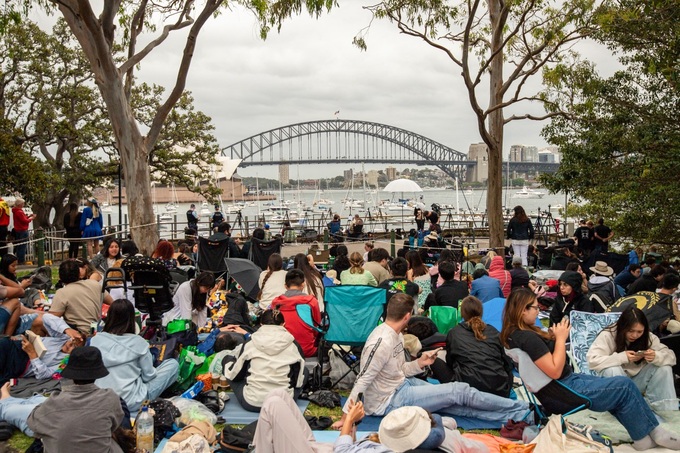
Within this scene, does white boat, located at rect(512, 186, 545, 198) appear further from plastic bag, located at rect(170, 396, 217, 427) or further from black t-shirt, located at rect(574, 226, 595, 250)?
plastic bag, located at rect(170, 396, 217, 427)

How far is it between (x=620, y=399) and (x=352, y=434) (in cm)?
165

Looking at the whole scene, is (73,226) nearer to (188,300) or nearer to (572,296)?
(188,300)

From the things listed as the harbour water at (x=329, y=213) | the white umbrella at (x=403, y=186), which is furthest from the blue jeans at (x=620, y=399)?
the white umbrella at (x=403, y=186)

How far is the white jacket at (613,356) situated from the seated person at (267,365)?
2.02 meters

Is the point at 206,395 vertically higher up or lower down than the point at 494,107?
lower down

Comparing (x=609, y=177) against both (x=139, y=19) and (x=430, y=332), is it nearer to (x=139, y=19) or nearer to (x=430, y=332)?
(x=430, y=332)

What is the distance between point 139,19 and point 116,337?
9892 millimetres

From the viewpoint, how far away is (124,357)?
4285 mm

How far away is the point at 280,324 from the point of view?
4.62 meters

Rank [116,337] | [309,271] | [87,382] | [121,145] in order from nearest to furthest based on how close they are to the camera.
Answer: [87,382]
[116,337]
[309,271]
[121,145]

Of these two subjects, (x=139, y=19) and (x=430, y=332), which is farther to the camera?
(x=139, y=19)

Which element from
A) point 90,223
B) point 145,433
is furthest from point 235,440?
point 90,223

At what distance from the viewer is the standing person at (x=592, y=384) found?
370 cm

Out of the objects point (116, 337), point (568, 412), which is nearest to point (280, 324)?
point (116, 337)
